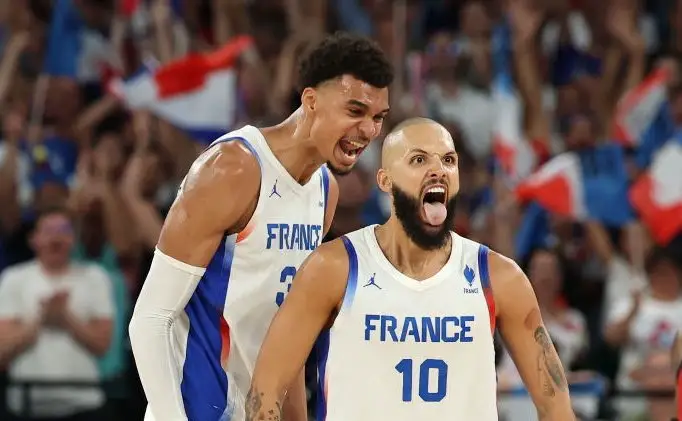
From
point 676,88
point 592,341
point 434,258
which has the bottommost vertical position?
point 592,341

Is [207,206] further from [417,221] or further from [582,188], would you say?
[582,188]

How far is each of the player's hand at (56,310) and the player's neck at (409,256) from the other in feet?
11.9

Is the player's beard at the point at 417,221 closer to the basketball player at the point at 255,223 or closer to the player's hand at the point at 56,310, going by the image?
the basketball player at the point at 255,223

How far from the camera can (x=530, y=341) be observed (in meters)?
4.36

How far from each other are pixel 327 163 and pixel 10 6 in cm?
562

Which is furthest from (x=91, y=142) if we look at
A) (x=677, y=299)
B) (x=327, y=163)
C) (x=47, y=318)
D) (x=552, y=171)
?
(x=327, y=163)

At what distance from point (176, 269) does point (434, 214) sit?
91 centimetres

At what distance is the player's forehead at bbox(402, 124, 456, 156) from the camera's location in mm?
4324

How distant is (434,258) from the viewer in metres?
4.39

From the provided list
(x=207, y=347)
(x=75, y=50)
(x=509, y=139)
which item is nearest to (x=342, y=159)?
(x=207, y=347)

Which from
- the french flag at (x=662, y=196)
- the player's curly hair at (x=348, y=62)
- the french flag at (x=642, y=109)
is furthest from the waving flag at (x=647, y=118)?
the player's curly hair at (x=348, y=62)

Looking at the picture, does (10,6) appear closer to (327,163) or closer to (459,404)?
(327,163)

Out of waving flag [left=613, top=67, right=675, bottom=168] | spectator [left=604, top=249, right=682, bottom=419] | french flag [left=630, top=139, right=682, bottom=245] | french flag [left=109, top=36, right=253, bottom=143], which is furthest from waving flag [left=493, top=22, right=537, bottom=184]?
french flag [left=109, top=36, right=253, bottom=143]

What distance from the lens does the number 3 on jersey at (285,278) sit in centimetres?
467
